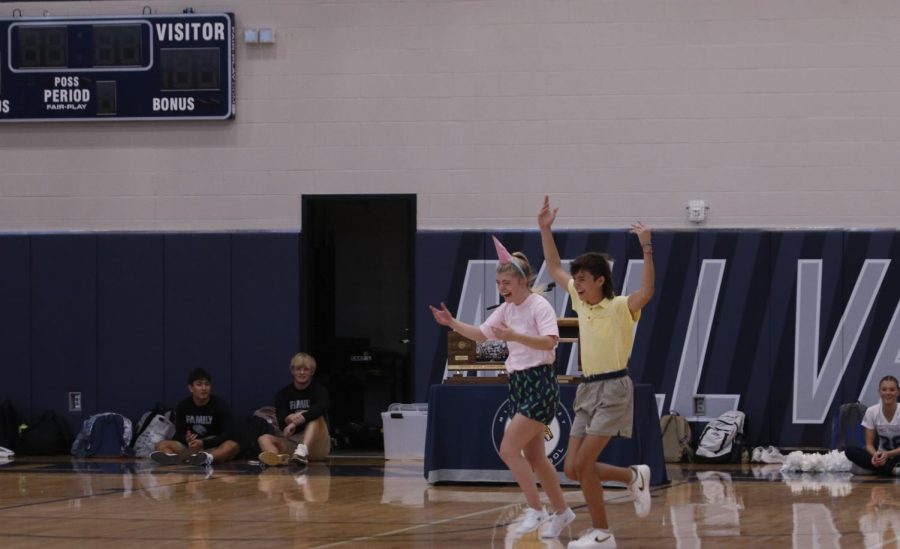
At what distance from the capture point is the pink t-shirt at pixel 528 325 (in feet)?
26.4

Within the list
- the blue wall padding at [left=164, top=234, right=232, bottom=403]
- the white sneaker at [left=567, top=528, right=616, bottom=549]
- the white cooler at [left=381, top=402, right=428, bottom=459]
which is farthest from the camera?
the blue wall padding at [left=164, top=234, right=232, bottom=403]

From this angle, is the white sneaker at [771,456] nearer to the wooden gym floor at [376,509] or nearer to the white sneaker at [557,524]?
the wooden gym floor at [376,509]

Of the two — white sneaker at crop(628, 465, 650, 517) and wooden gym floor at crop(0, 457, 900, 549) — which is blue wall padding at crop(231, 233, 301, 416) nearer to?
wooden gym floor at crop(0, 457, 900, 549)

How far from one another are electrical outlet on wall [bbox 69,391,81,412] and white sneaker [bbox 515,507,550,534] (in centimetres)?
853

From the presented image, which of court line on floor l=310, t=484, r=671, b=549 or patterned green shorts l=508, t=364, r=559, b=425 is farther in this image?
patterned green shorts l=508, t=364, r=559, b=425

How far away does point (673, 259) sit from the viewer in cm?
1466

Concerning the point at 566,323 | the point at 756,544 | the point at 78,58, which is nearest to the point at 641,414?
the point at 566,323

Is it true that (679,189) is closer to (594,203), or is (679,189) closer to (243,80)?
(594,203)

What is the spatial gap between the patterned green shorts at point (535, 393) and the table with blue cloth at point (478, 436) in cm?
315

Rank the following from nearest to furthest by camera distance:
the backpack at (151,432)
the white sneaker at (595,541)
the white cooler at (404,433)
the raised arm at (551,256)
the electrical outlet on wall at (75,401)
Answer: the white sneaker at (595,541), the raised arm at (551,256), the white cooler at (404,433), the backpack at (151,432), the electrical outlet on wall at (75,401)

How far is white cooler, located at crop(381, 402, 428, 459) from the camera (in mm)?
14320

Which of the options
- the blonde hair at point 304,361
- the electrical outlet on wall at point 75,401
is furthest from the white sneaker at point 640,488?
the electrical outlet on wall at point 75,401

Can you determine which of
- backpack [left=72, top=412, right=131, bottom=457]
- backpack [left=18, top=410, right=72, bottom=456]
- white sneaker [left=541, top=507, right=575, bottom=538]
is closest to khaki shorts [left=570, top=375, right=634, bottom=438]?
white sneaker [left=541, top=507, right=575, bottom=538]

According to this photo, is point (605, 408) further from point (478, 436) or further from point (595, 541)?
point (478, 436)
